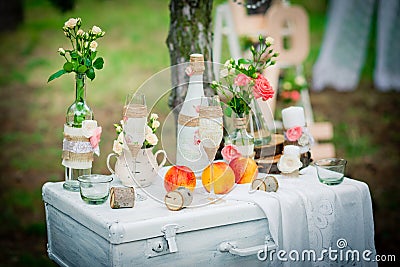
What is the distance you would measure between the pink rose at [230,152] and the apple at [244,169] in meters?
0.01

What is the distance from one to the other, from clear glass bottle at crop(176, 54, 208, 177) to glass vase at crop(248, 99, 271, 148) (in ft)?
0.68

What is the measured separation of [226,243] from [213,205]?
119mm

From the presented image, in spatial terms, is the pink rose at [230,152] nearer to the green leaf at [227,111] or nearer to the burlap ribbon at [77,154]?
the green leaf at [227,111]

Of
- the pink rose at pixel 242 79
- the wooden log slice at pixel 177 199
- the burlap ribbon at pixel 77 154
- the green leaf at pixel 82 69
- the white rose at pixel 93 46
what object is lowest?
the wooden log slice at pixel 177 199

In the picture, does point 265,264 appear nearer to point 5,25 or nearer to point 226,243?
point 226,243

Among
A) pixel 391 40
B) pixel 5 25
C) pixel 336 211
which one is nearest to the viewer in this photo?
pixel 336 211

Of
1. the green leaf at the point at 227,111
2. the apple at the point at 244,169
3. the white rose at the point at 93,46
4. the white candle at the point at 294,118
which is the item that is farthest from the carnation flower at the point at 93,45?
the white candle at the point at 294,118

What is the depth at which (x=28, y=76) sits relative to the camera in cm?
711

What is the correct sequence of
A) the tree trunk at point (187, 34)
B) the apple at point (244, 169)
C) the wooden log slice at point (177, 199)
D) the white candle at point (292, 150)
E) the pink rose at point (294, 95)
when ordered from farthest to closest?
the pink rose at point (294, 95) < the tree trunk at point (187, 34) < the white candle at point (292, 150) < the apple at point (244, 169) < the wooden log slice at point (177, 199)

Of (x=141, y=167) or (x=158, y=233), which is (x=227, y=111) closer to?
(x=141, y=167)

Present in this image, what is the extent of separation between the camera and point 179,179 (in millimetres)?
2074

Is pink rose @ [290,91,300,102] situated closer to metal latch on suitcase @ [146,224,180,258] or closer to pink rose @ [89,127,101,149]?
pink rose @ [89,127,101,149]

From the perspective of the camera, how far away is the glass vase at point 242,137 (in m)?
2.24

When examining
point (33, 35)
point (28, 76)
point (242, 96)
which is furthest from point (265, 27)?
point (33, 35)
